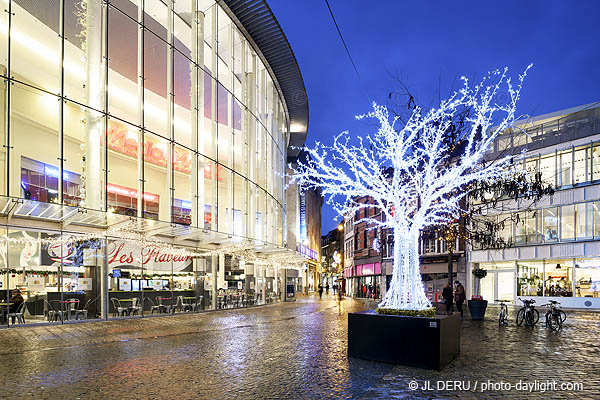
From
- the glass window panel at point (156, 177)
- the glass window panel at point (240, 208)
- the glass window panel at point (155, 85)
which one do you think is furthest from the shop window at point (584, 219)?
the glass window panel at point (155, 85)

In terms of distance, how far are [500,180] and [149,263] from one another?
1486cm

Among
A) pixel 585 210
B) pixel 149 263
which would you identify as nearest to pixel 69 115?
pixel 149 263

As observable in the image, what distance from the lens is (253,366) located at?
8.88 m

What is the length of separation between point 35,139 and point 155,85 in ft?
19.7

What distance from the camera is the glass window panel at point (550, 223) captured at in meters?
32.7

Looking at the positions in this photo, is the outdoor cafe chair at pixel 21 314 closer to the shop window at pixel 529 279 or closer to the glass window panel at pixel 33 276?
the glass window panel at pixel 33 276

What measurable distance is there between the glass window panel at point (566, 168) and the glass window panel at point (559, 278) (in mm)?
5129

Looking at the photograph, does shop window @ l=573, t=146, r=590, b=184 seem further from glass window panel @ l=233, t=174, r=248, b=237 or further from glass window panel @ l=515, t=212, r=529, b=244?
glass window panel @ l=233, t=174, r=248, b=237

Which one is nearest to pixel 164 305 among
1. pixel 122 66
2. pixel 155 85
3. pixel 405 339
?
pixel 155 85

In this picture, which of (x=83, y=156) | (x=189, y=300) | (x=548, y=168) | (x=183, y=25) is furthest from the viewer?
(x=548, y=168)

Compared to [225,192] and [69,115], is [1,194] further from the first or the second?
[225,192]

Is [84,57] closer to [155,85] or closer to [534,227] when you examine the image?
[155,85]

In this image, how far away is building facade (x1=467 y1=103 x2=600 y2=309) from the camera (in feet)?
100

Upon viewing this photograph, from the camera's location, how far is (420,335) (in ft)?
27.7
